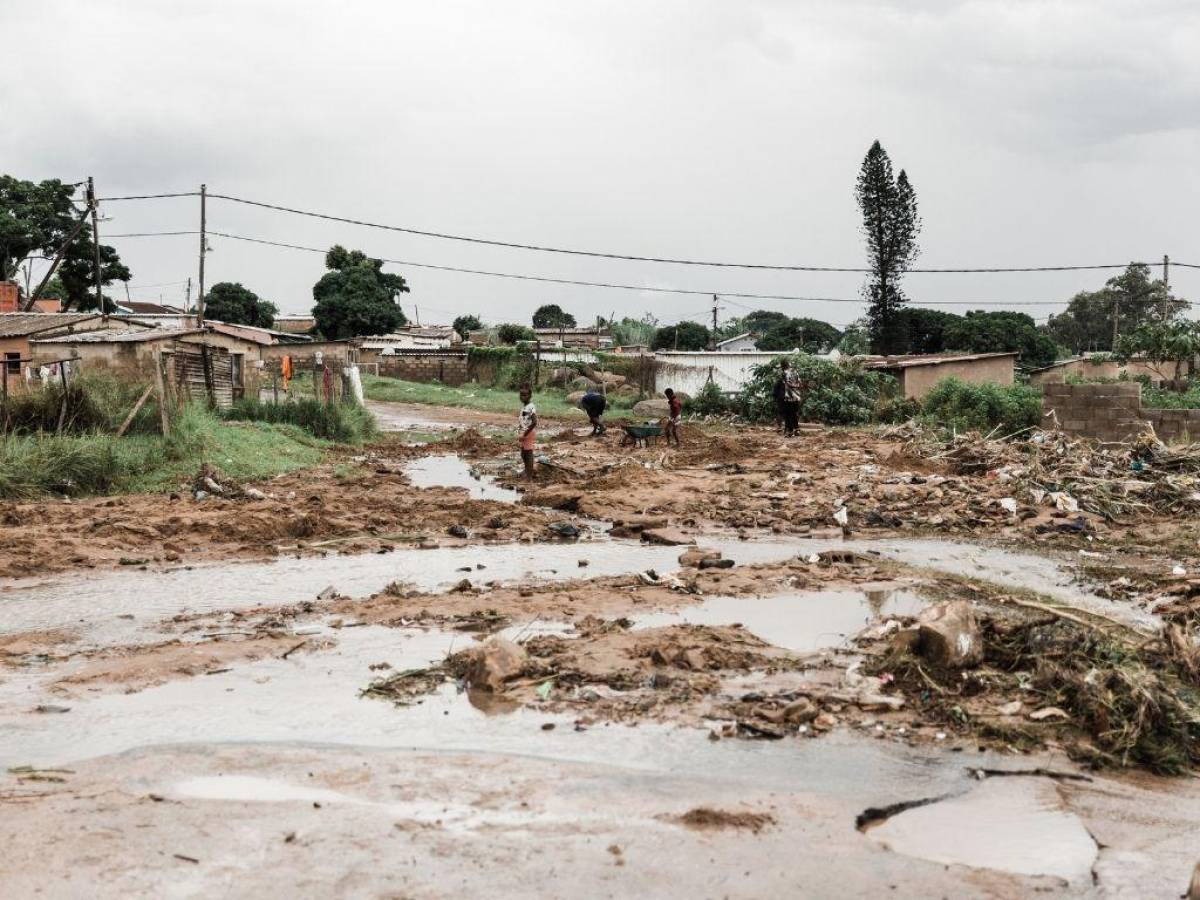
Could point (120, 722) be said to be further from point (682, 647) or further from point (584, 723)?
point (682, 647)

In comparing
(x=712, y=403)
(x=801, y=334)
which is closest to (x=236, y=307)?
(x=801, y=334)

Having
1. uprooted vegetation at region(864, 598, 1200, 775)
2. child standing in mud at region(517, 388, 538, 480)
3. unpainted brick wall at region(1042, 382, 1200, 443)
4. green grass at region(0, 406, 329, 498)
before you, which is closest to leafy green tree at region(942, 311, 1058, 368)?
unpainted brick wall at region(1042, 382, 1200, 443)

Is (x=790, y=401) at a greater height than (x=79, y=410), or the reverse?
(x=790, y=401)

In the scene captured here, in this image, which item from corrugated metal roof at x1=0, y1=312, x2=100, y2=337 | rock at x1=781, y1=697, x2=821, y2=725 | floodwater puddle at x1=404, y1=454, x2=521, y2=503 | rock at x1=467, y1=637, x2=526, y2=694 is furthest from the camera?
corrugated metal roof at x1=0, y1=312, x2=100, y2=337

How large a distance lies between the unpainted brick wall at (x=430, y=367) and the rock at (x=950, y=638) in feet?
128

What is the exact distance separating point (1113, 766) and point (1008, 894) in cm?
154

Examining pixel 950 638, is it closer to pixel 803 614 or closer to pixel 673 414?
pixel 803 614

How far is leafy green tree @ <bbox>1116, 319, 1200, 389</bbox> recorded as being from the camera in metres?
28.0

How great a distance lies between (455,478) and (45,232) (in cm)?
3465

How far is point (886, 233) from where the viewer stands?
169 ft

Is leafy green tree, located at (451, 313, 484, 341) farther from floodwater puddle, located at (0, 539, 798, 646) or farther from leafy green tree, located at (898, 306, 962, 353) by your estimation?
floodwater puddle, located at (0, 539, 798, 646)

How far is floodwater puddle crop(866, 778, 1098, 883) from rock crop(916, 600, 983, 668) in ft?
4.28

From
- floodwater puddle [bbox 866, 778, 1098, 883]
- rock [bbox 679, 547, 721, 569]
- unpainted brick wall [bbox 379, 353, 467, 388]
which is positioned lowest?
floodwater puddle [bbox 866, 778, 1098, 883]

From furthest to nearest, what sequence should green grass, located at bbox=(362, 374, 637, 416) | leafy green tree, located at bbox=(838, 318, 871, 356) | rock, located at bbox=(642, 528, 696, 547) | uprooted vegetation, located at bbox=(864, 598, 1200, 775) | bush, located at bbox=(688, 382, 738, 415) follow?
1. leafy green tree, located at bbox=(838, 318, 871, 356)
2. green grass, located at bbox=(362, 374, 637, 416)
3. bush, located at bbox=(688, 382, 738, 415)
4. rock, located at bbox=(642, 528, 696, 547)
5. uprooted vegetation, located at bbox=(864, 598, 1200, 775)
